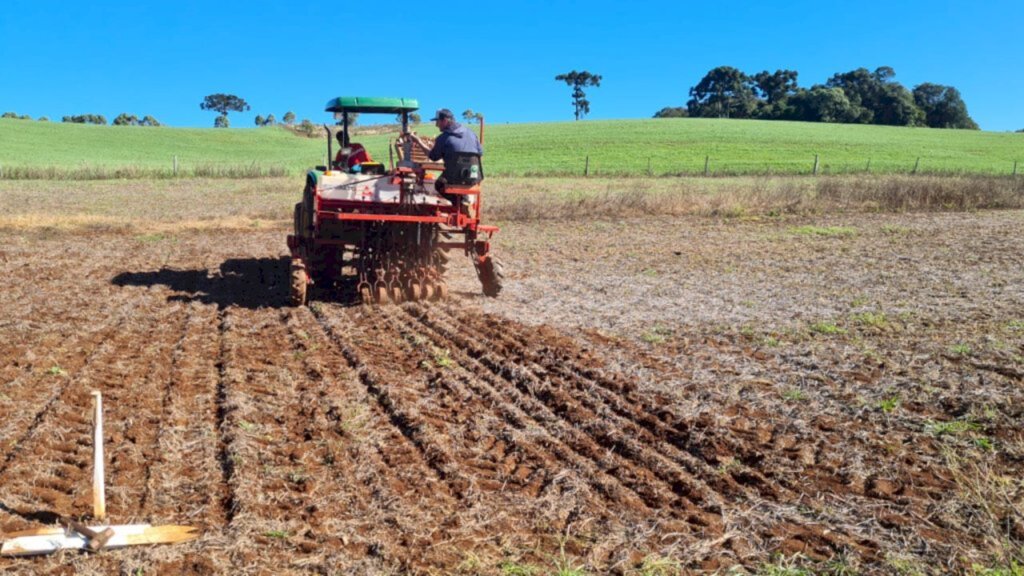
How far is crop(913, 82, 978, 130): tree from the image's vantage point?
7050cm

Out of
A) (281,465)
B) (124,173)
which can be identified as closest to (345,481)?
(281,465)

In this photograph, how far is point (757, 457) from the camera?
444 centimetres

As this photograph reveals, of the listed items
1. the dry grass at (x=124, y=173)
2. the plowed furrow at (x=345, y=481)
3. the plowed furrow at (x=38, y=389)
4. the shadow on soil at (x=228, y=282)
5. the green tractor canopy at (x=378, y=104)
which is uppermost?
the green tractor canopy at (x=378, y=104)

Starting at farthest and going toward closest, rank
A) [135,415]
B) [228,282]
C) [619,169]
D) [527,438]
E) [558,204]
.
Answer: [619,169], [558,204], [228,282], [135,415], [527,438]

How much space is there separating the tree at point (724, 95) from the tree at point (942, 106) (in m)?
15.8

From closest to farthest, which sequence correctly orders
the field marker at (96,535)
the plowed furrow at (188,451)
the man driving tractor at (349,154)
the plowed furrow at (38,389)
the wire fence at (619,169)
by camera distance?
the field marker at (96,535), the plowed furrow at (188,451), the plowed furrow at (38,389), the man driving tractor at (349,154), the wire fence at (619,169)

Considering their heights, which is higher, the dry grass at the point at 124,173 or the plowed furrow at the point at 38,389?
the dry grass at the point at 124,173

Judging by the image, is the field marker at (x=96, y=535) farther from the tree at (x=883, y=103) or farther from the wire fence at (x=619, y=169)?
the tree at (x=883, y=103)

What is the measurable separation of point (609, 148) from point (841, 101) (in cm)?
3681

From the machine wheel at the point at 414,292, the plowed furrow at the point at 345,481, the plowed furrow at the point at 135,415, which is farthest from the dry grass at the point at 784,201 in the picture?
the plowed furrow at the point at 345,481

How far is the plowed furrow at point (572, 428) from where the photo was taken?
3.97m

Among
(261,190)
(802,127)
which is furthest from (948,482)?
(802,127)

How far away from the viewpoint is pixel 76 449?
14.3ft

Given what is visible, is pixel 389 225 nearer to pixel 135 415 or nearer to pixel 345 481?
pixel 135 415
